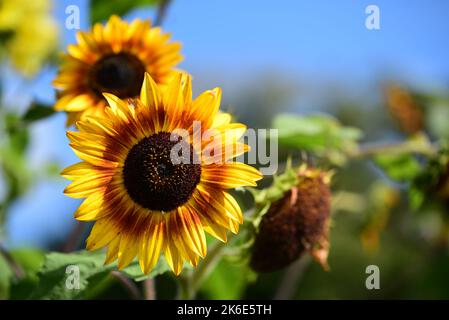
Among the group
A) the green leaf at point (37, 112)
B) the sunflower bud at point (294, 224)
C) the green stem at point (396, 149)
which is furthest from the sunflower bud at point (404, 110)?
the green leaf at point (37, 112)

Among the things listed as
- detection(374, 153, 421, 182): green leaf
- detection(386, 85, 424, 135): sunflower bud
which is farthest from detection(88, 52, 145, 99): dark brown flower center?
detection(386, 85, 424, 135): sunflower bud

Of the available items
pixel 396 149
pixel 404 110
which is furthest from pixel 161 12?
pixel 404 110

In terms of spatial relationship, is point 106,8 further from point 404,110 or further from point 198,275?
point 404,110

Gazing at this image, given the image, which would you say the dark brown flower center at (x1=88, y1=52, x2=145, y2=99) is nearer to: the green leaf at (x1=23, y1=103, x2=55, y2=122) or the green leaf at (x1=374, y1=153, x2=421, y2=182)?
the green leaf at (x1=23, y1=103, x2=55, y2=122)

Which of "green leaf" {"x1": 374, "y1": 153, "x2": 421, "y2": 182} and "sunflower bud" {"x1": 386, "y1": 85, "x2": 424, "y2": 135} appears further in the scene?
"sunflower bud" {"x1": 386, "y1": 85, "x2": 424, "y2": 135}

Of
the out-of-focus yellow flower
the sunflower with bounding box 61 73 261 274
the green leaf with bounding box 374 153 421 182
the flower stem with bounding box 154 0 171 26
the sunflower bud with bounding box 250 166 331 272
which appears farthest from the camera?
the out-of-focus yellow flower

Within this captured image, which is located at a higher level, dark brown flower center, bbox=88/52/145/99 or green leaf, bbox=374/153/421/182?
dark brown flower center, bbox=88/52/145/99

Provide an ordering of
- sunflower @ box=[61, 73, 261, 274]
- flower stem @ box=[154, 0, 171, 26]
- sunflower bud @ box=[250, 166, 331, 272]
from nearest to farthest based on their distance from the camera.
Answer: sunflower @ box=[61, 73, 261, 274] → sunflower bud @ box=[250, 166, 331, 272] → flower stem @ box=[154, 0, 171, 26]
